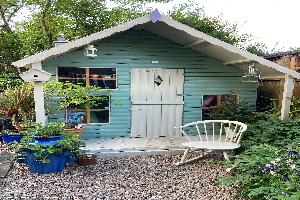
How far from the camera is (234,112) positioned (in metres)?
8.02

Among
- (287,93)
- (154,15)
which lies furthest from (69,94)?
(287,93)

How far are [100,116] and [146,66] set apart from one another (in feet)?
6.16

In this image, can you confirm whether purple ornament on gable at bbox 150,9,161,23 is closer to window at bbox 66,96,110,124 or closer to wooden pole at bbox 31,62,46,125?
wooden pole at bbox 31,62,46,125

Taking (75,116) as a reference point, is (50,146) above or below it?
below

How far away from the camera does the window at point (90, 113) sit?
8.14 meters

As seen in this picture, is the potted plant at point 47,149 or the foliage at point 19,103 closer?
the potted plant at point 47,149

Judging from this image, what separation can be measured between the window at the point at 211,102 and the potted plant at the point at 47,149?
169 inches

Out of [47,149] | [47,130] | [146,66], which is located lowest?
[47,149]

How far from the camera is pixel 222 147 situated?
5.86m

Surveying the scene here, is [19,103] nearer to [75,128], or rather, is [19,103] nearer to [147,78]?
[75,128]

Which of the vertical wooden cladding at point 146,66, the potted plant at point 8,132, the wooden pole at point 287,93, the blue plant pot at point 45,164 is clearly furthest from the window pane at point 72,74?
the wooden pole at point 287,93

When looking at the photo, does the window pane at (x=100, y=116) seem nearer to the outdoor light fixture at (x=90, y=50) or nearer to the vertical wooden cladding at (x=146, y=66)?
the vertical wooden cladding at (x=146, y=66)

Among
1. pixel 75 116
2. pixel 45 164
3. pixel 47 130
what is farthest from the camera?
pixel 75 116

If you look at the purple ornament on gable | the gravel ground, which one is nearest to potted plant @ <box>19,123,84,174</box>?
the gravel ground
